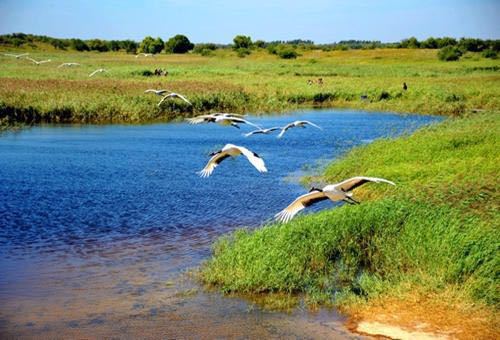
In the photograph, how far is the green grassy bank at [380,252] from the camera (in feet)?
28.4

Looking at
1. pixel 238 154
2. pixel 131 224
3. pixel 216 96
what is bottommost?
pixel 131 224

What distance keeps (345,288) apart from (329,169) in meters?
8.19

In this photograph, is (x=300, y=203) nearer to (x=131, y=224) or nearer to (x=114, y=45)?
(x=131, y=224)

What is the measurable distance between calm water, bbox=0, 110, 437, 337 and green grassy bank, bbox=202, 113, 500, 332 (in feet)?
1.85

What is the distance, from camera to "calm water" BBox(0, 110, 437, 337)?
8.58m

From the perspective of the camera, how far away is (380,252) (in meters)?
9.77

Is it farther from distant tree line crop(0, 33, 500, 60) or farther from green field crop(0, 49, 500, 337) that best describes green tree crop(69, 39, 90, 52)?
green field crop(0, 49, 500, 337)

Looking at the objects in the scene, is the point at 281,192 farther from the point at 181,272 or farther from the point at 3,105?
the point at 3,105

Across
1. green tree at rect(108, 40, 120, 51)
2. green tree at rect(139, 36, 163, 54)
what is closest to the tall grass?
green tree at rect(139, 36, 163, 54)

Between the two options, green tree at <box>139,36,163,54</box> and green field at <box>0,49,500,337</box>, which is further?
green tree at <box>139,36,163,54</box>

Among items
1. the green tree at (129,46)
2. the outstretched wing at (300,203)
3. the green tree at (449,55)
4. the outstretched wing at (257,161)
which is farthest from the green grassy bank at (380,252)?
the green tree at (129,46)

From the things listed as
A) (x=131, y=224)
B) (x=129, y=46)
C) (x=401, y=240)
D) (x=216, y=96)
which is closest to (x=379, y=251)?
(x=401, y=240)

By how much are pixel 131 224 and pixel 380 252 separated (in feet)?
Result: 18.2

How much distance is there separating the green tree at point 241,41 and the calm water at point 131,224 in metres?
92.9
